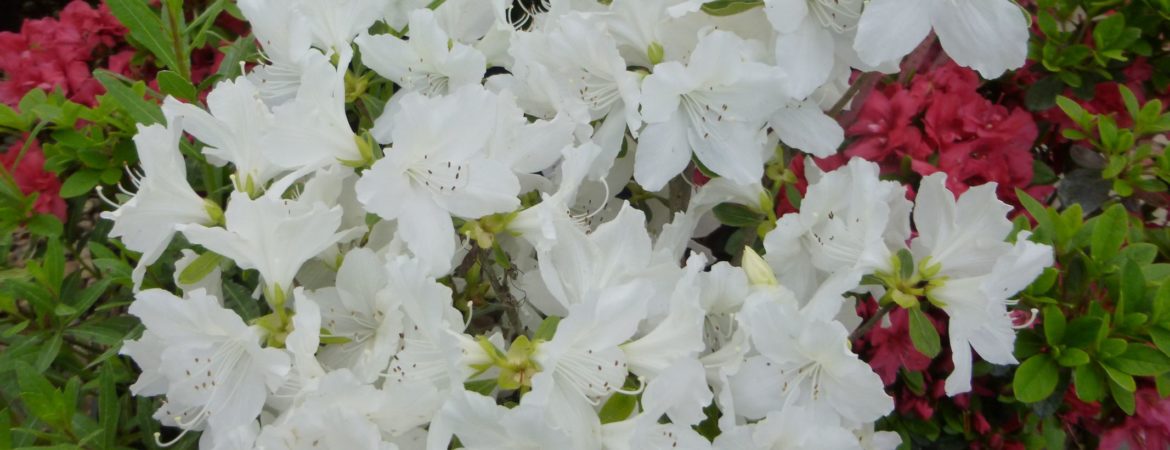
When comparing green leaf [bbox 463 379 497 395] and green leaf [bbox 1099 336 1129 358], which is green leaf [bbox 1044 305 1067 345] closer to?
green leaf [bbox 1099 336 1129 358]

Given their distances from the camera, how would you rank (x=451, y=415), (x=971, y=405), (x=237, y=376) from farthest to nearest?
(x=971, y=405) < (x=237, y=376) < (x=451, y=415)

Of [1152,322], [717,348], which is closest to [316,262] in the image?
[717,348]

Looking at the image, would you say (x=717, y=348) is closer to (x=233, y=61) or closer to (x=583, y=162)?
(x=583, y=162)

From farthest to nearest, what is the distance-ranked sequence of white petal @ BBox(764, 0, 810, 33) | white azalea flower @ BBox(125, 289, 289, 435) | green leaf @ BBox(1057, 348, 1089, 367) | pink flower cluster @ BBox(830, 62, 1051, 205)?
pink flower cluster @ BBox(830, 62, 1051, 205)
green leaf @ BBox(1057, 348, 1089, 367)
white petal @ BBox(764, 0, 810, 33)
white azalea flower @ BBox(125, 289, 289, 435)

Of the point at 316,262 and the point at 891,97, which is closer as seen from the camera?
the point at 316,262

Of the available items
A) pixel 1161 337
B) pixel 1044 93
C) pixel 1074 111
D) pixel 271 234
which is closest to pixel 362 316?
pixel 271 234

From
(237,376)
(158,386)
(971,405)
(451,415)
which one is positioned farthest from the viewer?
(971,405)

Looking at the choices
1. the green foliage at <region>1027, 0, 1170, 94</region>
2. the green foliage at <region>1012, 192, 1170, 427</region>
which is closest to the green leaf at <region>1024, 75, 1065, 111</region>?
the green foliage at <region>1027, 0, 1170, 94</region>

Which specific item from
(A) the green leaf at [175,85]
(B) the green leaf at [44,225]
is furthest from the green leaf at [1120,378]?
(B) the green leaf at [44,225]

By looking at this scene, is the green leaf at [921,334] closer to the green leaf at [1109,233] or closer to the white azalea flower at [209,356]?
the green leaf at [1109,233]
